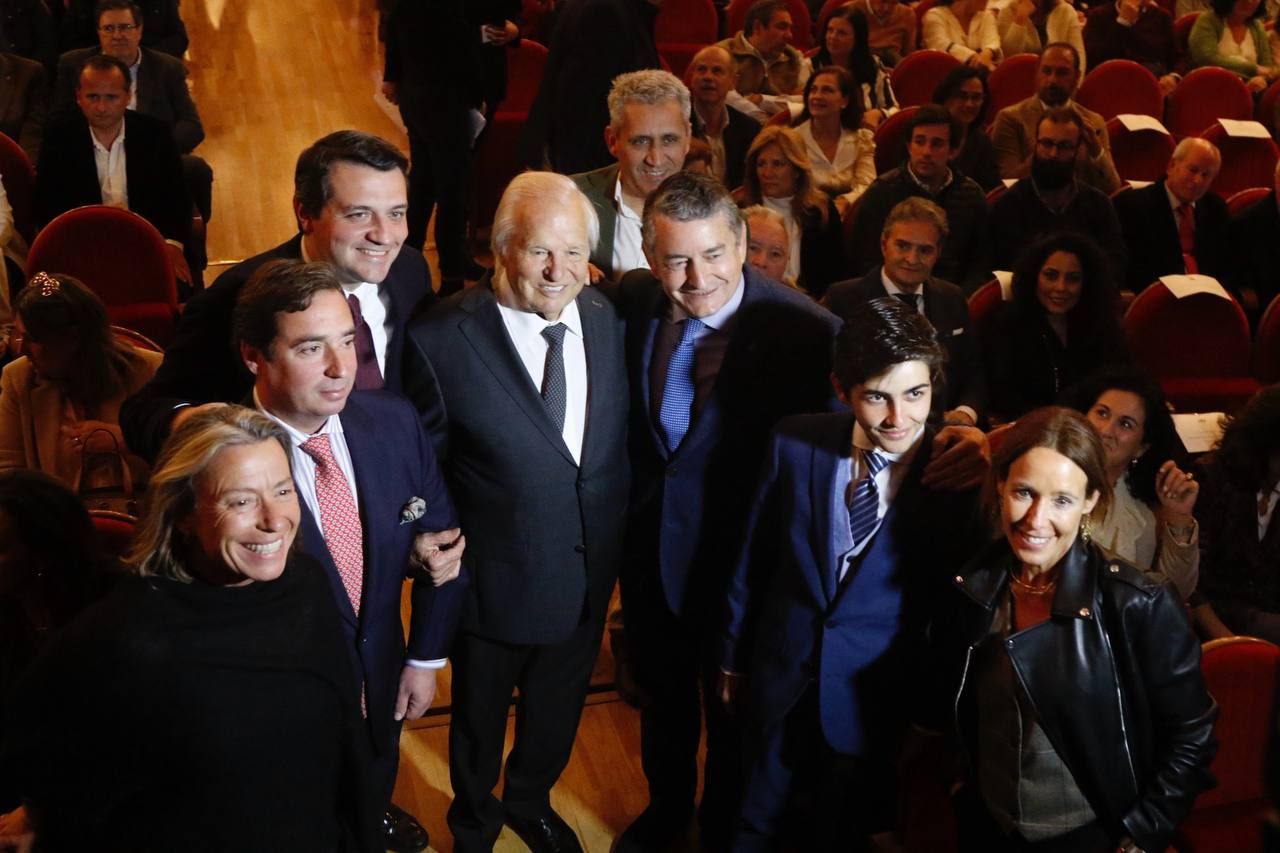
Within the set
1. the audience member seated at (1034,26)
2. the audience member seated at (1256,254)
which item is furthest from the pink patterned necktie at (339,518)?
the audience member seated at (1034,26)

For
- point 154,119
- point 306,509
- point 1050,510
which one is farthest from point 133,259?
point 1050,510

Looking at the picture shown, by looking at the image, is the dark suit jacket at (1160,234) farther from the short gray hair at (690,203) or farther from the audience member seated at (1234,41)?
the short gray hair at (690,203)

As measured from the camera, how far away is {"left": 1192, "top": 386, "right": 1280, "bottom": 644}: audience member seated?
3066 millimetres

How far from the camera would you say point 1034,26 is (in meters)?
8.07

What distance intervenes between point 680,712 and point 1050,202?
300 cm

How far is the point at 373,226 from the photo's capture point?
2346mm

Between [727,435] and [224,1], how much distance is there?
8.94 m

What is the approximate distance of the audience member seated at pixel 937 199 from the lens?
Answer: 4.78m

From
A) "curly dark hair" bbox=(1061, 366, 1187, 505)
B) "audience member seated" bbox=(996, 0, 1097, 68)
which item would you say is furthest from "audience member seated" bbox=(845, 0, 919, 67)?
"curly dark hair" bbox=(1061, 366, 1187, 505)

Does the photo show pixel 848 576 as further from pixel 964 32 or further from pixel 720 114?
pixel 964 32

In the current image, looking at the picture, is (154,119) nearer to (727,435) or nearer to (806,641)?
(727,435)

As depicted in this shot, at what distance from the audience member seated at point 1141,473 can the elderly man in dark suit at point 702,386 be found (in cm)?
94

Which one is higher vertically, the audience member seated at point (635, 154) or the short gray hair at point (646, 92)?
the short gray hair at point (646, 92)

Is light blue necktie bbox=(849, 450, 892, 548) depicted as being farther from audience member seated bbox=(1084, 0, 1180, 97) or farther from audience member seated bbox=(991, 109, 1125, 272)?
audience member seated bbox=(1084, 0, 1180, 97)
